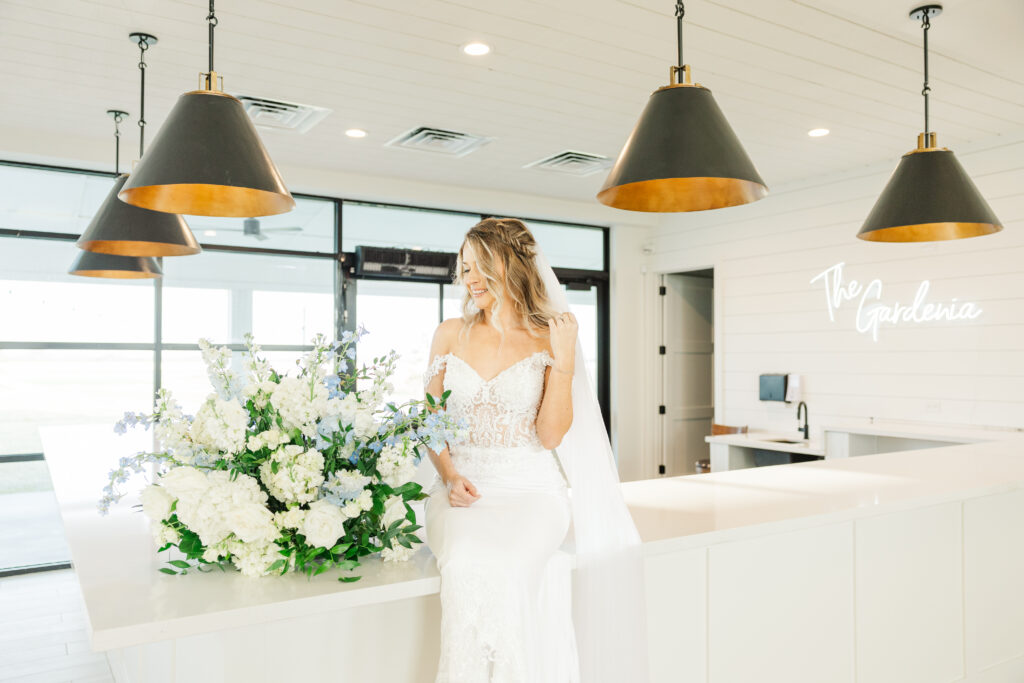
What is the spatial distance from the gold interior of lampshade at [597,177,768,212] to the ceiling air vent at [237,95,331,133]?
2657 millimetres

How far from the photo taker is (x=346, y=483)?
1.42 meters

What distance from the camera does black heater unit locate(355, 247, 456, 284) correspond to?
19.4 feet

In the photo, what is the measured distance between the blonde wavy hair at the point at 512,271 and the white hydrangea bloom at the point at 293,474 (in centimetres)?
78

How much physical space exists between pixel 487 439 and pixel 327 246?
168 inches

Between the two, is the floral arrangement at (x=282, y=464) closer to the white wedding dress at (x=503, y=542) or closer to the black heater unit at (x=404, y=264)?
the white wedding dress at (x=503, y=542)

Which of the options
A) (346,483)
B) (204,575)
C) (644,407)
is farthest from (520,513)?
(644,407)

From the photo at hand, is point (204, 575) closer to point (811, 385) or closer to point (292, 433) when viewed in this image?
point (292, 433)

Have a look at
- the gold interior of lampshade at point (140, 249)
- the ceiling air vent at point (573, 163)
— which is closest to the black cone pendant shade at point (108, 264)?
the gold interior of lampshade at point (140, 249)

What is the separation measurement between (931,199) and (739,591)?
1461 mm

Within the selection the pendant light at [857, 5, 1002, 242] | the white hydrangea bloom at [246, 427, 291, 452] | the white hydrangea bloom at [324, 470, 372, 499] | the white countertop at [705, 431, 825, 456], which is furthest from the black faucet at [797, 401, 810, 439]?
the white hydrangea bloom at [246, 427, 291, 452]

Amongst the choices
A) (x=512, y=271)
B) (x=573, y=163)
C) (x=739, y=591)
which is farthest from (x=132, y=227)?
(x=573, y=163)

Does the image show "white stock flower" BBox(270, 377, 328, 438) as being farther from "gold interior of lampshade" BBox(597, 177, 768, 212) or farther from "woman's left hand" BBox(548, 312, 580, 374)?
"gold interior of lampshade" BBox(597, 177, 768, 212)

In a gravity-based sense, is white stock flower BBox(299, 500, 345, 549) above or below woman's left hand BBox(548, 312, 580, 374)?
below

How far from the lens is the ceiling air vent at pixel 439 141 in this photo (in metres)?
4.70
